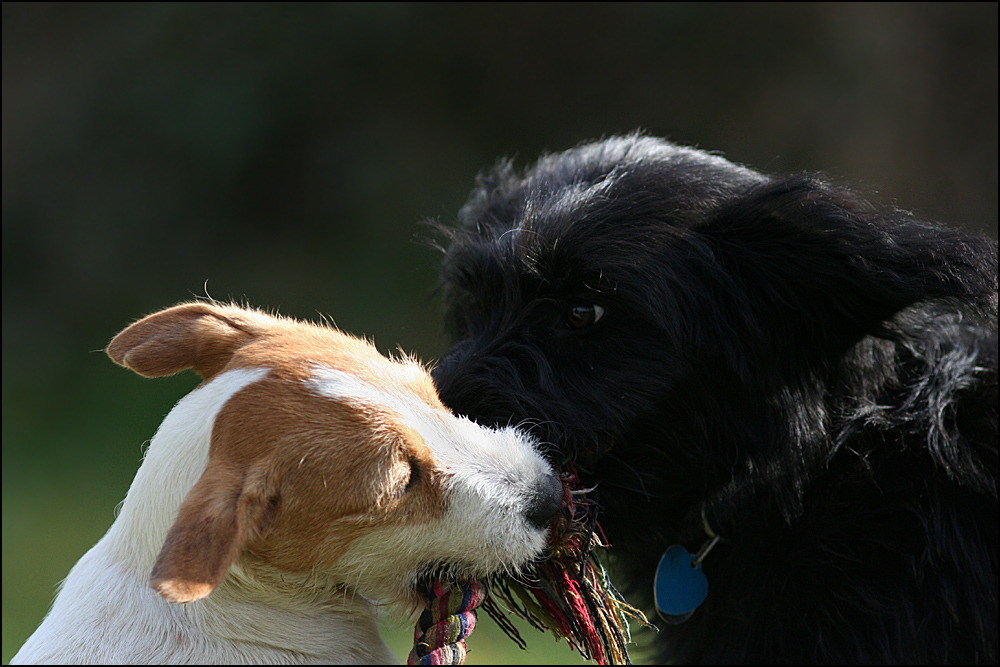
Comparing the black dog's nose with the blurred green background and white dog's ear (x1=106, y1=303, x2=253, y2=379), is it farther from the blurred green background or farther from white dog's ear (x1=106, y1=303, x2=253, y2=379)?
the blurred green background

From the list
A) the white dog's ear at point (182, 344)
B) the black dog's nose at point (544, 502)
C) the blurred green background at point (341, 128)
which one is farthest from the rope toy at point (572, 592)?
the blurred green background at point (341, 128)

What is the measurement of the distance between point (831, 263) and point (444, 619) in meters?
1.11

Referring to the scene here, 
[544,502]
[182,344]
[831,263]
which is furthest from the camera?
[831,263]

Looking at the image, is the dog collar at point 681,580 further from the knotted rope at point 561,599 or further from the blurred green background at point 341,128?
the blurred green background at point 341,128

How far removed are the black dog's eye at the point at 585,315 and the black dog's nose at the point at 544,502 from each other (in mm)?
536

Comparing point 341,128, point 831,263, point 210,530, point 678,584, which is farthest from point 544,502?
point 341,128

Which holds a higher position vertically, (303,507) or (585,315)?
(585,315)

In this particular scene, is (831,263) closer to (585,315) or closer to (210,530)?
(585,315)

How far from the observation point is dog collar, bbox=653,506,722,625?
215 centimetres

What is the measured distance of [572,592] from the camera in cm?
183

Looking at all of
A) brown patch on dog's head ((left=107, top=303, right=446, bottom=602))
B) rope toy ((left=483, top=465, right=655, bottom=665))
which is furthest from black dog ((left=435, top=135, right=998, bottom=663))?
brown patch on dog's head ((left=107, top=303, right=446, bottom=602))

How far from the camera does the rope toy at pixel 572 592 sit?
71.0 inches

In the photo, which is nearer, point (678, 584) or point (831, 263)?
point (831, 263)

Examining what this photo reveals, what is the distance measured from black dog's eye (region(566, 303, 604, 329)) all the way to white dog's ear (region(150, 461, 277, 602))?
34.3 inches
